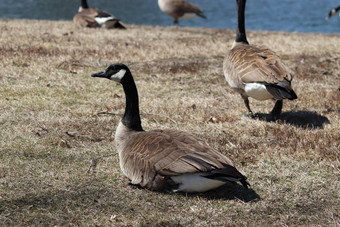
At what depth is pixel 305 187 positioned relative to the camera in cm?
463

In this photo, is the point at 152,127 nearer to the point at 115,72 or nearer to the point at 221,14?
the point at 115,72

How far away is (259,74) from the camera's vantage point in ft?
21.4

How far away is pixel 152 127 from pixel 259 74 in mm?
1596

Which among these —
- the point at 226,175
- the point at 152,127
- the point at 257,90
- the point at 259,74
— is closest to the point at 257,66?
the point at 259,74

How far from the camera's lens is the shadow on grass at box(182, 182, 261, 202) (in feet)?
14.3

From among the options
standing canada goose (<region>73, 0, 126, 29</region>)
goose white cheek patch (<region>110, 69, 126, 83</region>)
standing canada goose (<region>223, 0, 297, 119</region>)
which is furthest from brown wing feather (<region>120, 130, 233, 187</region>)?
standing canada goose (<region>73, 0, 126, 29</region>)

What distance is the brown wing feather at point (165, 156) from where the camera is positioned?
401 centimetres

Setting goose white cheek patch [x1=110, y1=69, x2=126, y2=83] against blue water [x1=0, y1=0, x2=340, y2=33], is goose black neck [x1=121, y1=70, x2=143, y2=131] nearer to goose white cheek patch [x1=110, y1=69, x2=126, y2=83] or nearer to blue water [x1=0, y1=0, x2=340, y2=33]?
goose white cheek patch [x1=110, y1=69, x2=126, y2=83]

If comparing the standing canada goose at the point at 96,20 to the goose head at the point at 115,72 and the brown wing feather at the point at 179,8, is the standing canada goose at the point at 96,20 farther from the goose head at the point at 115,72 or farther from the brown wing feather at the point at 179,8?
the goose head at the point at 115,72

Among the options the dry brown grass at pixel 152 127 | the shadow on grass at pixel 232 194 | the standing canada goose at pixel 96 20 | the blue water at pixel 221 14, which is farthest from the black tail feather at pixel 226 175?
the blue water at pixel 221 14

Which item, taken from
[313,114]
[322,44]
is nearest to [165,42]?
[322,44]

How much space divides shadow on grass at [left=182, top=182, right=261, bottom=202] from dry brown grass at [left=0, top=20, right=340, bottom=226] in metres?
0.02

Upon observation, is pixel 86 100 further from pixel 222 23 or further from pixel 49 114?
pixel 222 23

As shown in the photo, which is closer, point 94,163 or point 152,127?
point 94,163
